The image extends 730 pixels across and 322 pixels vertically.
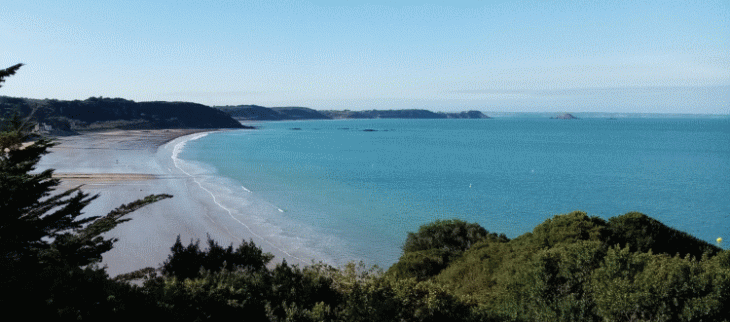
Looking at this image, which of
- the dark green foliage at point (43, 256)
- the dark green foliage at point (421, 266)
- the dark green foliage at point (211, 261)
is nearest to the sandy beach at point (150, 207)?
the dark green foliage at point (43, 256)

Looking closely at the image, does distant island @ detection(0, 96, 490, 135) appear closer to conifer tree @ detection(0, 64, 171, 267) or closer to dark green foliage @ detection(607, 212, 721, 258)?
conifer tree @ detection(0, 64, 171, 267)

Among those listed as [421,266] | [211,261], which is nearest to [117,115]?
[421,266]

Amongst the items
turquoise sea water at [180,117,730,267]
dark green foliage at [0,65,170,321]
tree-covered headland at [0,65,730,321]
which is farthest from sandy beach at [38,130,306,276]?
tree-covered headland at [0,65,730,321]

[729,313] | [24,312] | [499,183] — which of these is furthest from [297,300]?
[499,183]

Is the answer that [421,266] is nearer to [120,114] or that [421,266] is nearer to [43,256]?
[43,256]

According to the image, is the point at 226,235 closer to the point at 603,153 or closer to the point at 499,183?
the point at 499,183

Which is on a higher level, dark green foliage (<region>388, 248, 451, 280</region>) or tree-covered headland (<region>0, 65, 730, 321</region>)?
tree-covered headland (<region>0, 65, 730, 321</region>)
